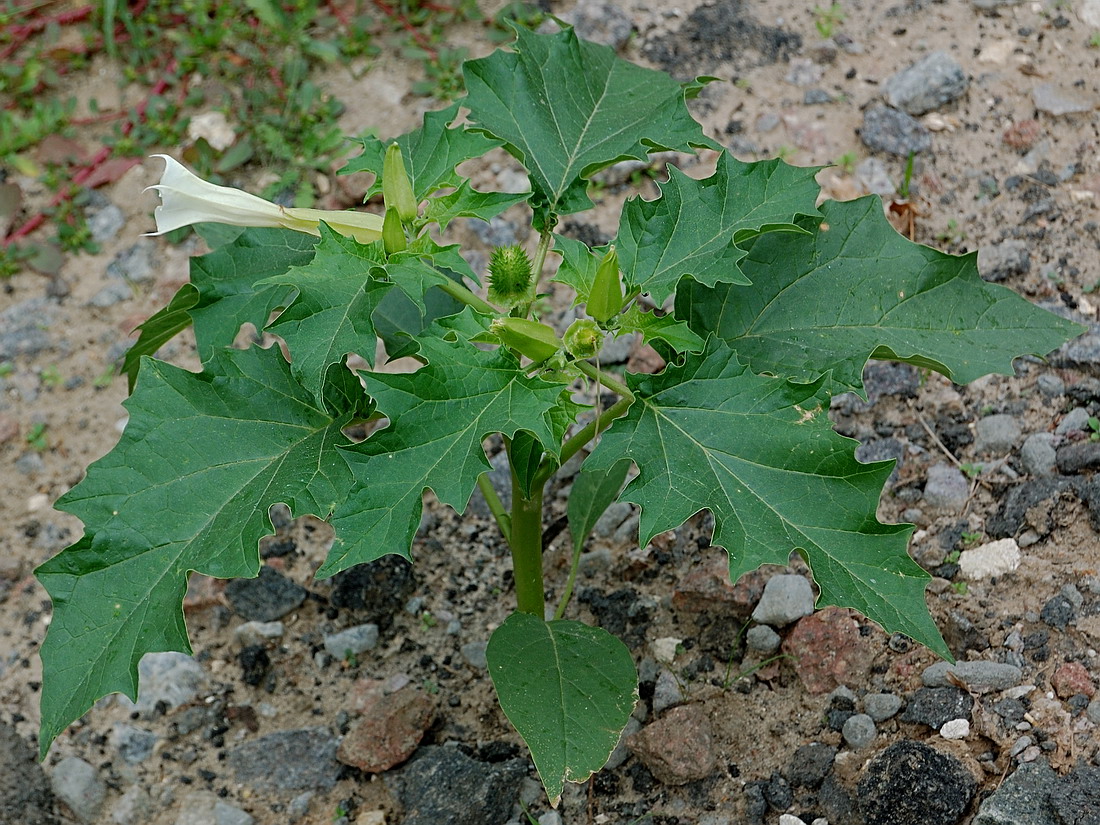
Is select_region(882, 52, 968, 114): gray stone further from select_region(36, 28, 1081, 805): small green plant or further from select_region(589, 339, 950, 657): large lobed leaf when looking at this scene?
select_region(589, 339, 950, 657): large lobed leaf

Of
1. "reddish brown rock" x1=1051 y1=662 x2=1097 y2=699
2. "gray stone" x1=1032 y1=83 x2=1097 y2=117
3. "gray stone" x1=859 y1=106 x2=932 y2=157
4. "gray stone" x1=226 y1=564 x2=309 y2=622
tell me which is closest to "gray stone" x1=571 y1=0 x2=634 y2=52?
"gray stone" x1=859 y1=106 x2=932 y2=157

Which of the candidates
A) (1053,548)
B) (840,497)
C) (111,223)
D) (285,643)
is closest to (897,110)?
(1053,548)

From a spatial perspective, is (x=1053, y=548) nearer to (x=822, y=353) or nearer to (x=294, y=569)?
(x=822, y=353)

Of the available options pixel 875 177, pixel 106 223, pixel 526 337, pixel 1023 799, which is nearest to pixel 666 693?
pixel 1023 799

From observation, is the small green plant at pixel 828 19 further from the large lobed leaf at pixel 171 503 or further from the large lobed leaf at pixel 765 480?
the large lobed leaf at pixel 171 503

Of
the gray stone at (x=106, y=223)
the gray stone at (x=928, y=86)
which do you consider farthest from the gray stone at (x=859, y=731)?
the gray stone at (x=106, y=223)
